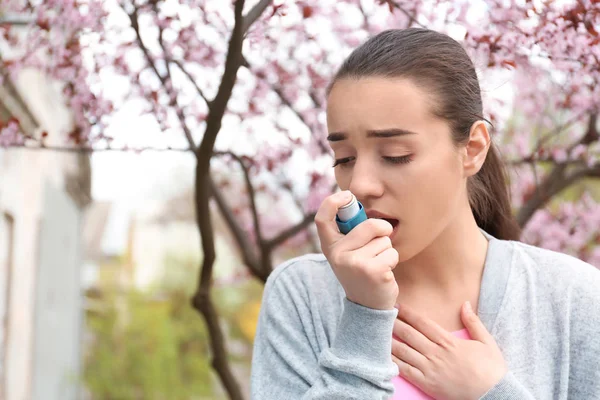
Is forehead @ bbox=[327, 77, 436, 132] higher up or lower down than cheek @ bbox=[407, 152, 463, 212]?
higher up

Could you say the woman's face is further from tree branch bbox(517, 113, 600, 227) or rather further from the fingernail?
tree branch bbox(517, 113, 600, 227)

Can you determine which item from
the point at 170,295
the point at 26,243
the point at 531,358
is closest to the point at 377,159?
the point at 531,358

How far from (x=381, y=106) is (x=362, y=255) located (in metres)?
0.29

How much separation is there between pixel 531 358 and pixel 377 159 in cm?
51

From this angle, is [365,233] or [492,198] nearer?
[365,233]

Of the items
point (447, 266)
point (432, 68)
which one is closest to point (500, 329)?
point (447, 266)

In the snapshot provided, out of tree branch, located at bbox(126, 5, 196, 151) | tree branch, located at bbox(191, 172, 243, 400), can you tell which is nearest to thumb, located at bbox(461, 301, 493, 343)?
tree branch, located at bbox(191, 172, 243, 400)

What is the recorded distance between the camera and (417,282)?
5.35 ft

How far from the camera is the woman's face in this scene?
1.43 m

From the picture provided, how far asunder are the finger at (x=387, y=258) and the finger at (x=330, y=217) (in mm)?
82

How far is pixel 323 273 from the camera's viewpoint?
1.66 m

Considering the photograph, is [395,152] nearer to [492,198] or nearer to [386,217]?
[386,217]

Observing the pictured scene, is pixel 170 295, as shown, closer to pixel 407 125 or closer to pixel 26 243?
pixel 26 243

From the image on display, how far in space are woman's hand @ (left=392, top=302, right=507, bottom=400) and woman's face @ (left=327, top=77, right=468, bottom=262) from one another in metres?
0.17
